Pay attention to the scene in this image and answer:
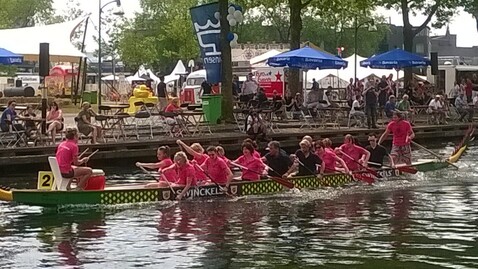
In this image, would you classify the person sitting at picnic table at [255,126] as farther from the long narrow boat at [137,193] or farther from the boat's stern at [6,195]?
the boat's stern at [6,195]

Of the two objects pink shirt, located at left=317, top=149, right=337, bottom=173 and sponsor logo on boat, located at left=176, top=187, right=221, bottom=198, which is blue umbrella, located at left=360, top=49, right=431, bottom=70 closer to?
pink shirt, located at left=317, top=149, right=337, bottom=173

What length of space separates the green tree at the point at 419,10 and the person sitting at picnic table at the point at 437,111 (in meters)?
6.49

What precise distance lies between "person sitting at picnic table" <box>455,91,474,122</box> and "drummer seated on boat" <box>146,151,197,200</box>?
23007 millimetres

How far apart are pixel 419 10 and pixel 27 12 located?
5322cm

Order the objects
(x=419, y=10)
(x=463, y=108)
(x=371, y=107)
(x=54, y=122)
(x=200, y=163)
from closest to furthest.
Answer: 1. (x=200, y=163)
2. (x=54, y=122)
3. (x=371, y=107)
4. (x=463, y=108)
5. (x=419, y=10)

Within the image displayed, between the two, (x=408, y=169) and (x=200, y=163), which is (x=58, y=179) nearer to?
(x=200, y=163)

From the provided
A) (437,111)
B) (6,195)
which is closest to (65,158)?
(6,195)

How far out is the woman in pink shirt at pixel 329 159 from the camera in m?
22.0

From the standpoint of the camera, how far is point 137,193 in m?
18.8

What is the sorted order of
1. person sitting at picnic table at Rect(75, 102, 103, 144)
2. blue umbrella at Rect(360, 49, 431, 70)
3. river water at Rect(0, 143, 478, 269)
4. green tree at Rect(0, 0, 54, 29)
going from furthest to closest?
green tree at Rect(0, 0, 54, 29) → blue umbrella at Rect(360, 49, 431, 70) → person sitting at picnic table at Rect(75, 102, 103, 144) → river water at Rect(0, 143, 478, 269)

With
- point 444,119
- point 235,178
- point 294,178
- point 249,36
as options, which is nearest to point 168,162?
point 235,178

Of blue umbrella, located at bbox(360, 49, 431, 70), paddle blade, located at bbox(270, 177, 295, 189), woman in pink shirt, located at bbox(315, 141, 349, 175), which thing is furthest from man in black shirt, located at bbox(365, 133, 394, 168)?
blue umbrella, located at bbox(360, 49, 431, 70)

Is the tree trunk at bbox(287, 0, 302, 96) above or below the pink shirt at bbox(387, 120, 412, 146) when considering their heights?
above

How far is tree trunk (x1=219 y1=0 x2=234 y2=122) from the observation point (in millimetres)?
31688
